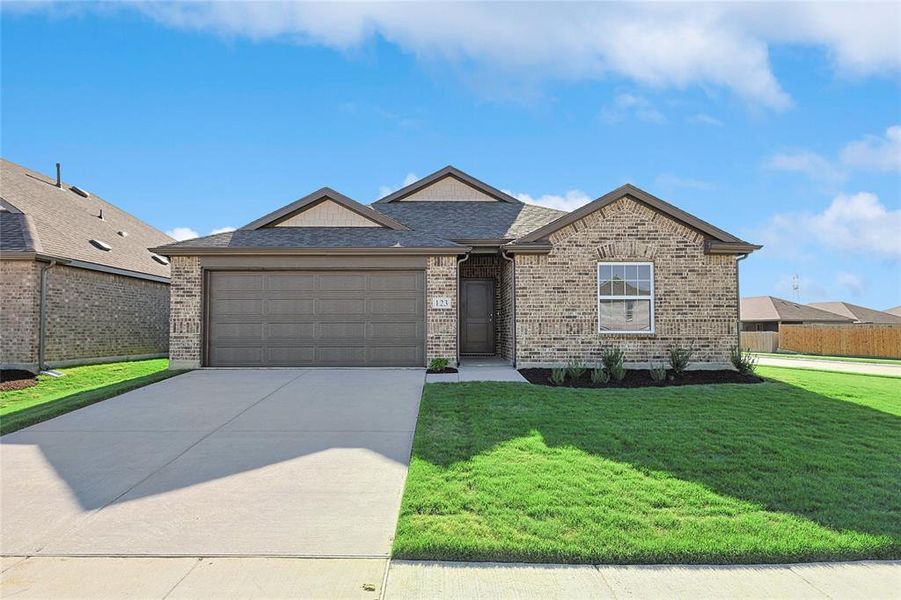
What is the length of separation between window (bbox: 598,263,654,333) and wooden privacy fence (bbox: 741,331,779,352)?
75.2 feet

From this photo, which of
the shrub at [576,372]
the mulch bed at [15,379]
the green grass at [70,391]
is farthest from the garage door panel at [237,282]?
the shrub at [576,372]

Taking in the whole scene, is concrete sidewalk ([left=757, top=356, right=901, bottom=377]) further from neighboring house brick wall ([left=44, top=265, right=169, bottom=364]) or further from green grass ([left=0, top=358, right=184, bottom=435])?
neighboring house brick wall ([left=44, top=265, right=169, bottom=364])

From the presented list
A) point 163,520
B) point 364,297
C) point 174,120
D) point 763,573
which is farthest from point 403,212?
point 763,573

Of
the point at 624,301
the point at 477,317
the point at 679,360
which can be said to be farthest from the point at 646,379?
the point at 477,317

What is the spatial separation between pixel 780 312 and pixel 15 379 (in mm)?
41834

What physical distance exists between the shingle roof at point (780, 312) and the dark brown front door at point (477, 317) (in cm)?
2926

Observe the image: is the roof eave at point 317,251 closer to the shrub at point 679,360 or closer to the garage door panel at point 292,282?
the garage door panel at point 292,282

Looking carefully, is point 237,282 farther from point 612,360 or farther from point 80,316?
point 612,360

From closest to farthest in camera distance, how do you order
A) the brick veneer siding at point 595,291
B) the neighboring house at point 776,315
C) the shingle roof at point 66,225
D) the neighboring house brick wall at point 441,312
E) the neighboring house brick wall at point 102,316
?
the brick veneer siding at point 595,291, the neighboring house brick wall at point 441,312, the neighboring house brick wall at point 102,316, the shingle roof at point 66,225, the neighboring house at point 776,315

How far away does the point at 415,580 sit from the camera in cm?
306

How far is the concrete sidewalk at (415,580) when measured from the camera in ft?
9.65

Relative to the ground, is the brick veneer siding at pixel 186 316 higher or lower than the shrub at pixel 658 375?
higher

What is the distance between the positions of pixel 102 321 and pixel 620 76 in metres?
15.7

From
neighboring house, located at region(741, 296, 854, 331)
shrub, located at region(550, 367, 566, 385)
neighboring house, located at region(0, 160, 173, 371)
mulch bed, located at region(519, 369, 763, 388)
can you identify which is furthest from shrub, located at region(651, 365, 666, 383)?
neighboring house, located at region(741, 296, 854, 331)
